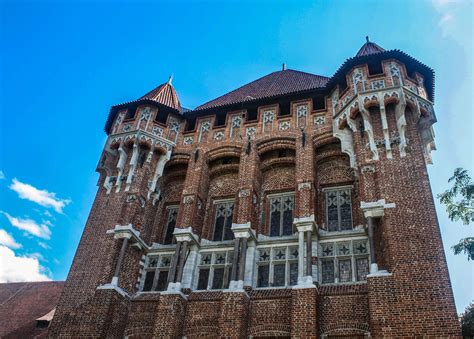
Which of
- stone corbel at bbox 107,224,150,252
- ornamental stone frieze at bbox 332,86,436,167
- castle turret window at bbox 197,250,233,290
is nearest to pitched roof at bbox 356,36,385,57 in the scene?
ornamental stone frieze at bbox 332,86,436,167

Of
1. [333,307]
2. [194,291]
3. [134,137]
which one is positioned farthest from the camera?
[134,137]

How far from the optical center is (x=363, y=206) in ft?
46.1

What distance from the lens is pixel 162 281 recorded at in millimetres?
16938

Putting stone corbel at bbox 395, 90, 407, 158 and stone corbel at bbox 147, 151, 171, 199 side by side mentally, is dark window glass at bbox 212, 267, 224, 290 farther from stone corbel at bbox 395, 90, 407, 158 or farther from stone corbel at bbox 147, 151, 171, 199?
stone corbel at bbox 395, 90, 407, 158

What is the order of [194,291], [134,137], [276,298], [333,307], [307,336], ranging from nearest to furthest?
[307,336] < [333,307] < [276,298] < [194,291] < [134,137]

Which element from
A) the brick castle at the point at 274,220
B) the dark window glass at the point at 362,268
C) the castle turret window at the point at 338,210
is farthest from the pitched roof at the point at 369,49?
the dark window glass at the point at 362,268

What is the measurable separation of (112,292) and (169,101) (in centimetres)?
1060

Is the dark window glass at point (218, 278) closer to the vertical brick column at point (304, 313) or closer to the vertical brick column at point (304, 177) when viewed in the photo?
the vertical brick column at point (304, 313)

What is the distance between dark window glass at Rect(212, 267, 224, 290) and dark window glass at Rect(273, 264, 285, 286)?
211 centimetres

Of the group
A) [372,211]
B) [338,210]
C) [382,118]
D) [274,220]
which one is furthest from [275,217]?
[382,118]

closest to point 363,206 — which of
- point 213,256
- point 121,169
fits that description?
point 213,256

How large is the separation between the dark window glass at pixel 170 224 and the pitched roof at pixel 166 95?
555cm

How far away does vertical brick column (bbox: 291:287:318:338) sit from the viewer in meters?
12.6

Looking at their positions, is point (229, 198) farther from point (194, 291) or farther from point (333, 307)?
point (333, 307)
